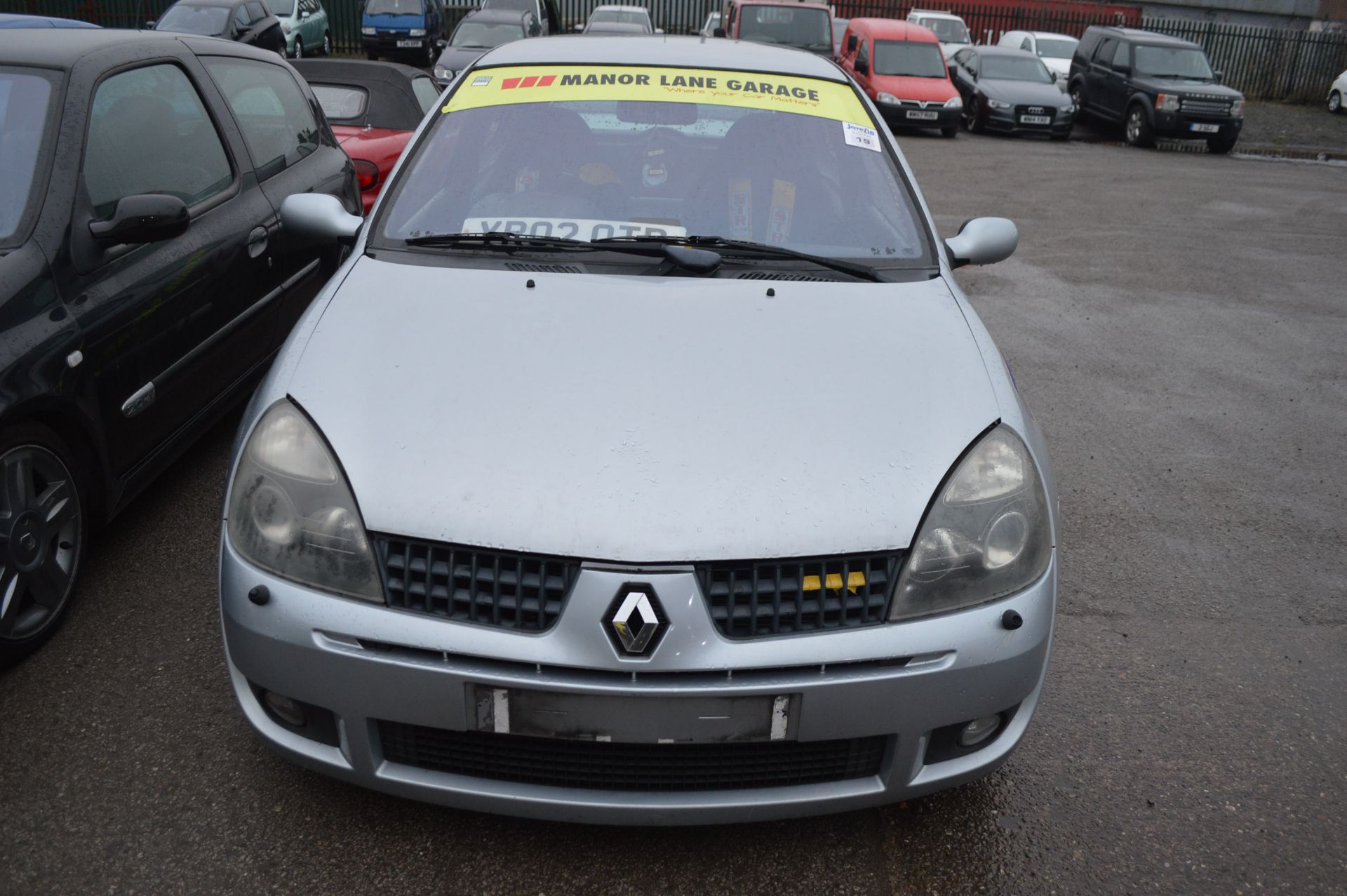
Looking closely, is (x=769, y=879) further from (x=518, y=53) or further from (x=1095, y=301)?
(x=1095, y=301)

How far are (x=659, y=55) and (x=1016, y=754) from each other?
2472mm

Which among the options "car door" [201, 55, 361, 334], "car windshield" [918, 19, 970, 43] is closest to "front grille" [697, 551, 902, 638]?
"car door" [201, 55, 361, 334]

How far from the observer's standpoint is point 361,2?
26.8 m

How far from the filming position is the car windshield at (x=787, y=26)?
18.0 meters

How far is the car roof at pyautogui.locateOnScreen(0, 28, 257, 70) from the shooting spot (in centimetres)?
339

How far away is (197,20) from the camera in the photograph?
50.7 feet

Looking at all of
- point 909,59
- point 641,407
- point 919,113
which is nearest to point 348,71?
point 641,407

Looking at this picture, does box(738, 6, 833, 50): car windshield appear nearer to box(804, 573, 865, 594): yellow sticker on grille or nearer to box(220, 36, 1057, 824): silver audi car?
box(220, 36, 1057, 824): silver audi car

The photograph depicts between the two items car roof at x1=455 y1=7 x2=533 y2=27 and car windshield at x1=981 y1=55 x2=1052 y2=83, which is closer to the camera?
car windshield at x1=981 y1=55 x2=1052 y2=83

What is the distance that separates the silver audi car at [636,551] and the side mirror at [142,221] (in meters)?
0.85

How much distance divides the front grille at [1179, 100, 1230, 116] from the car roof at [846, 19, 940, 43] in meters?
4.09

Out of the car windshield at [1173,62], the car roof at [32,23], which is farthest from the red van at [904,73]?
the car roof at [32,23]

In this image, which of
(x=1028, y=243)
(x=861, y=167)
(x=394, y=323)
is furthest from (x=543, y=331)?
(x=1028, y=243)

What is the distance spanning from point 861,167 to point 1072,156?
13.7 m
